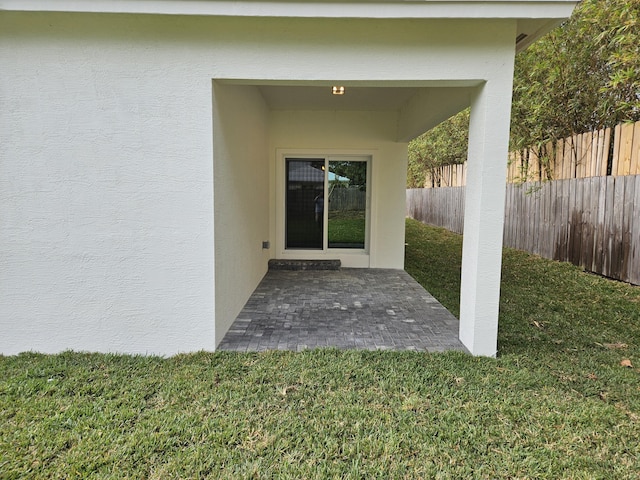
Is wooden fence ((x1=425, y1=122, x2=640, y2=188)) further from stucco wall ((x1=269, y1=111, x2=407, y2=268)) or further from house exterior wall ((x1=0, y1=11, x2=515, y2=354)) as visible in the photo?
house exterior wall ((x1=0, y1=11, x2=515, y2=354))

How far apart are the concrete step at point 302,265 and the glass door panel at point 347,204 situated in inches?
27.8

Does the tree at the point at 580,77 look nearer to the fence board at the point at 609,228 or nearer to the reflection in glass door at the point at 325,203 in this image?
the fence board at the point at 609,228

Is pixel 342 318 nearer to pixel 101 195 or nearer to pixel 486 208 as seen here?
pixel 486 208

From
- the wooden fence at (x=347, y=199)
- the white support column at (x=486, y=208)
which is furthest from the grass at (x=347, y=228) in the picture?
the white support column at (x=486, y=208)

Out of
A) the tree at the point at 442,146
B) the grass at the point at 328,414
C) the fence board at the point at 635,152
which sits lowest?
the grass at the point at 328,414

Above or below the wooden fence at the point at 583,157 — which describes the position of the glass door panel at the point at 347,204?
below

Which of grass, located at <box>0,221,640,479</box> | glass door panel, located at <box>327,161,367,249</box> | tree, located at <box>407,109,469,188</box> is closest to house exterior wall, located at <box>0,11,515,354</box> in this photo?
grass, located at <box>0,221,640,479</box>

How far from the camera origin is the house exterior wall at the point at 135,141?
349 cm

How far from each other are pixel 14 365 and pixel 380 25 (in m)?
4.87

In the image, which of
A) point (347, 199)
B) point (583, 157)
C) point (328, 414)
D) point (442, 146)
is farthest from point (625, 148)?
point (442, 146)

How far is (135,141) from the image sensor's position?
3596mm

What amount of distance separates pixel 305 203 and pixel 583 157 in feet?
20.2

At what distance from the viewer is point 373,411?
2760 millimetres

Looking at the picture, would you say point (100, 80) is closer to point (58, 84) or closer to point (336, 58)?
point (58, 84)
